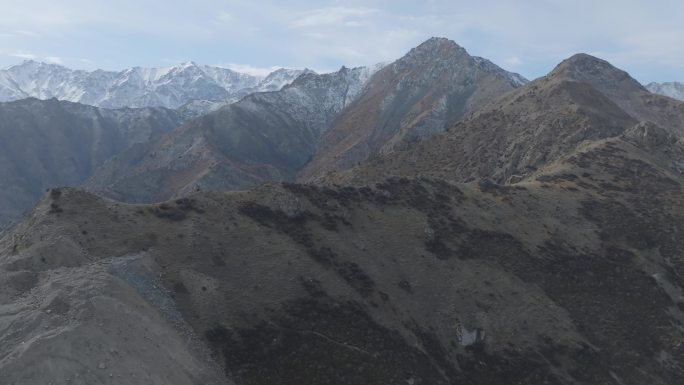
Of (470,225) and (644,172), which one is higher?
(644,172)

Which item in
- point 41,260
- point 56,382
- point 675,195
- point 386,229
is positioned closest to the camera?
point 56,382

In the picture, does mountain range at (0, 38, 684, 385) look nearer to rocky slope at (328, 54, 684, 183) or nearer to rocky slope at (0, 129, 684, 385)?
rocky slope at (0, 129, 684, 385)

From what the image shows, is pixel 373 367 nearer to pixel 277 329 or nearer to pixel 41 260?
pixel 277 329

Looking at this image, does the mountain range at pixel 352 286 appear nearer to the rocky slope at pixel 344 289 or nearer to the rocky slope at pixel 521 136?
Answer: the rocky slope at pixel 344 289

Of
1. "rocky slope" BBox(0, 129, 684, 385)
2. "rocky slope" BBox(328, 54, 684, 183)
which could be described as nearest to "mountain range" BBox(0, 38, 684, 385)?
"rocky slope" BBox(0, 129, 684, 385)

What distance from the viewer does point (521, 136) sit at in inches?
6083

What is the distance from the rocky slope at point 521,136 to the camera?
142500 mm

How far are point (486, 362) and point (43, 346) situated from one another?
44.8 metres

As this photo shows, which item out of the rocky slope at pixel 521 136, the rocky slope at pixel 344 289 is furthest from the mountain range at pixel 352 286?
the rocky slope at pixel 521 136

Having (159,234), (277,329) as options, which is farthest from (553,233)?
(159,234)

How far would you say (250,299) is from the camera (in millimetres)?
59219

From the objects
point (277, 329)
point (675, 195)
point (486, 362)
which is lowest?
point (486, 362)

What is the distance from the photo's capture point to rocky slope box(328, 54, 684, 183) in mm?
142500

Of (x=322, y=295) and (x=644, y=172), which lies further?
(x=644, y=172)
